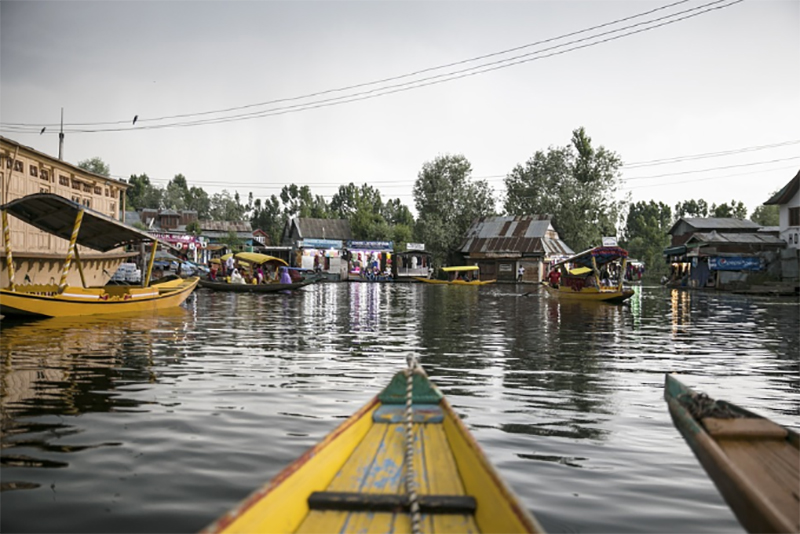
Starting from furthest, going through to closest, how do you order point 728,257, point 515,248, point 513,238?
point 513,238, point 515,248, point 728,257

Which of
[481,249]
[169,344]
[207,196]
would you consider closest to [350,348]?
[169,344]

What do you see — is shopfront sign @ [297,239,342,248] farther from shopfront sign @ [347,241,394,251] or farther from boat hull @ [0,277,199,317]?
boat hull @ [0,277,199,317]

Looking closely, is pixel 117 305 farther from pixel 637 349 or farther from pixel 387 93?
pixel 387 93

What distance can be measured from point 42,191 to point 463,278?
1494 inches

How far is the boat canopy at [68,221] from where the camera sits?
51.8 ft

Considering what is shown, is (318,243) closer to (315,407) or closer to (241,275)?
(241,275)

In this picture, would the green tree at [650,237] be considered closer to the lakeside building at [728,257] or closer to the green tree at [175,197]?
the lakeside building at [728,257]

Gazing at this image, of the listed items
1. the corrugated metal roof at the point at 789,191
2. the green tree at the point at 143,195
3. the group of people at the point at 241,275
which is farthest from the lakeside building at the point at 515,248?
the green tree at the point at 143,195

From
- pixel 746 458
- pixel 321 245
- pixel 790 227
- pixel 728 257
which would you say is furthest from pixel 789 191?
pixel 746 458

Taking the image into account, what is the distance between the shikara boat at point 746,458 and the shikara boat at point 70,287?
51.4ft

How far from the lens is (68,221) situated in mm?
18016

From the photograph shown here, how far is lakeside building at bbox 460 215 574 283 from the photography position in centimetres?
5734

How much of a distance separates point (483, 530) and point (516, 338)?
1209 centimetres

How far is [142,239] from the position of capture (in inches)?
765
